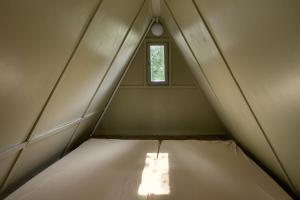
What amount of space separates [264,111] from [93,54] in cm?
132

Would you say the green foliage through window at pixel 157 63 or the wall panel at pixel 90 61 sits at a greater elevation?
the green foliage through window at pixel 157 63

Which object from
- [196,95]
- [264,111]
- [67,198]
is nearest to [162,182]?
[67,198]

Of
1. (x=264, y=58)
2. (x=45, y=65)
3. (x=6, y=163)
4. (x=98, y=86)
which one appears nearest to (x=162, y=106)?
(x=98, y=86)

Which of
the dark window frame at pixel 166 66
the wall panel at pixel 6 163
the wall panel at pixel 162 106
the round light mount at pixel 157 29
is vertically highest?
the round light mount at pixel 157 29

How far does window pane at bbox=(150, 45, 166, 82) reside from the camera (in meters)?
4.27

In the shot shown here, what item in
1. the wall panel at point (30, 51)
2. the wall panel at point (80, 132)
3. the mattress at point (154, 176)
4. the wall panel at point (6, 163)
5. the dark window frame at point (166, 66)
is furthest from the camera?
the dark window frame at point (166, 66)

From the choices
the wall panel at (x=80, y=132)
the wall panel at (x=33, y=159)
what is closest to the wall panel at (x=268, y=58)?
the wall panel at (x=33, y=159)

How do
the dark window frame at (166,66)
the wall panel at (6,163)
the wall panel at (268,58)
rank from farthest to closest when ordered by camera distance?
the dark window frame at (166,66)
the wall panel at (6,163)
the wall panel at (268,58)

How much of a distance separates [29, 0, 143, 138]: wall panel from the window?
1909 millimetres

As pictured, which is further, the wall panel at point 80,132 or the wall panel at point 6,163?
the wall panel at point 80,132

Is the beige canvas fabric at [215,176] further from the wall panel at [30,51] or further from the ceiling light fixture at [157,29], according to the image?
the ceiling light fixture at [157,29]

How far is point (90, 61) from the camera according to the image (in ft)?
6.07

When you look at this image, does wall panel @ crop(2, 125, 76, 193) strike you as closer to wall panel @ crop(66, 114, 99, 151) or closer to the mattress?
the mattress

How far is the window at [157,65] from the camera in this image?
4.24m
